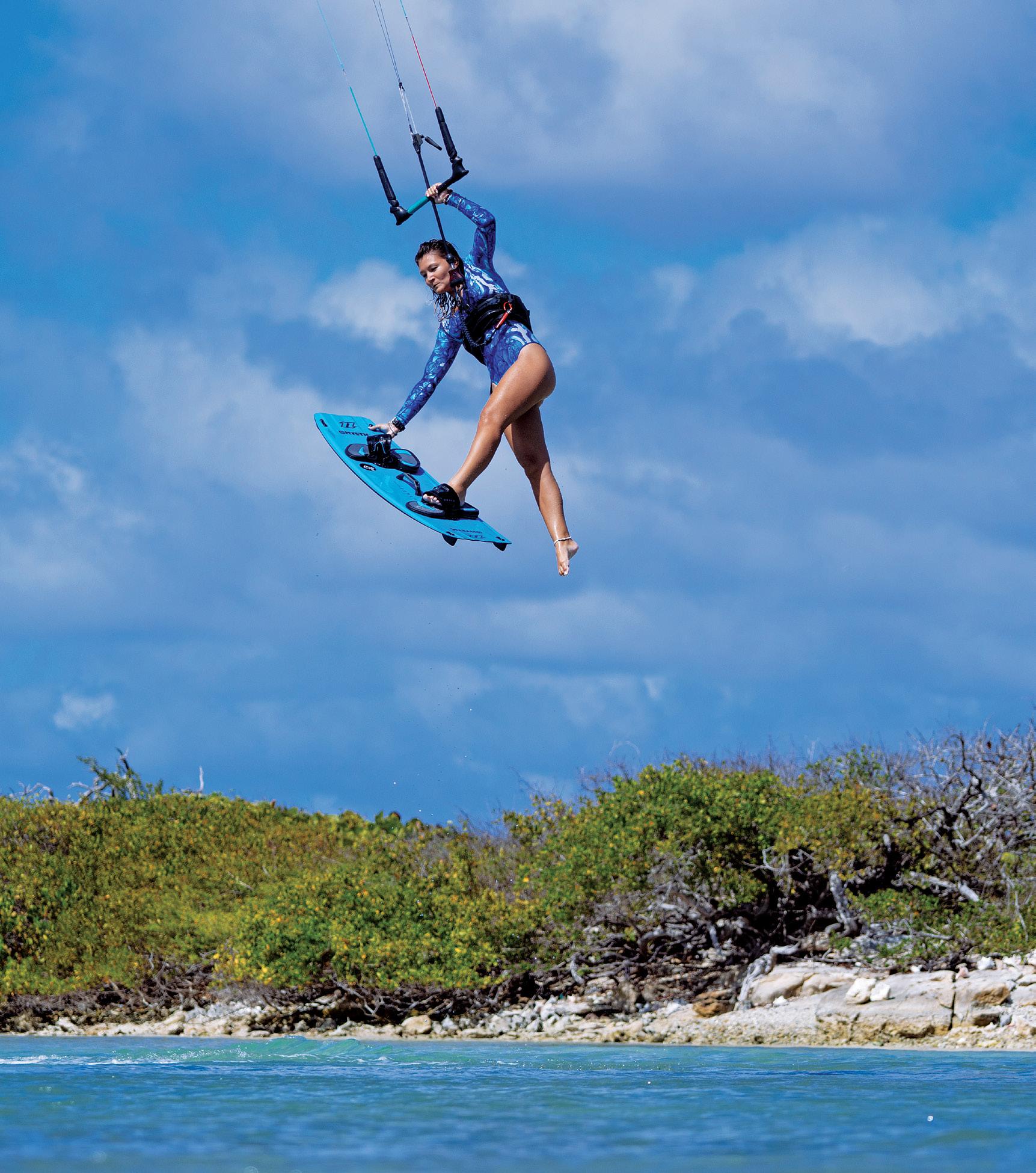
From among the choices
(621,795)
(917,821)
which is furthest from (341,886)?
(917,821)

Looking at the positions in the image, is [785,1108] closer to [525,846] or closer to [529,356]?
[529,356]

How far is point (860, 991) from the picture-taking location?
1481 cm

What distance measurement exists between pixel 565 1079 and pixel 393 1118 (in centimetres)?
255

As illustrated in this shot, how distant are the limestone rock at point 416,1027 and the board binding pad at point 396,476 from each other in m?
9.19

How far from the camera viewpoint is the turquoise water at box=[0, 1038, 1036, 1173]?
7.29 meters

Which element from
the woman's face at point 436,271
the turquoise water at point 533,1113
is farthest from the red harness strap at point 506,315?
the turquoise water at point 533,1113

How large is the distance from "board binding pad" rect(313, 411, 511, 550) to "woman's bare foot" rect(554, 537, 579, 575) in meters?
0.48

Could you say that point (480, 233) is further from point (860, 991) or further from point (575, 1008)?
point (575, 1008)

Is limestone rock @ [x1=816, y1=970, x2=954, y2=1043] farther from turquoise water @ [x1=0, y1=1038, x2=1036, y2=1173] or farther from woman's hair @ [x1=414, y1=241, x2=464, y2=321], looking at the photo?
woman's hair @ [x1=414, y1=241, x2=464, y2=321]

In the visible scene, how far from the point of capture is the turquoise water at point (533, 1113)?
7.29 m

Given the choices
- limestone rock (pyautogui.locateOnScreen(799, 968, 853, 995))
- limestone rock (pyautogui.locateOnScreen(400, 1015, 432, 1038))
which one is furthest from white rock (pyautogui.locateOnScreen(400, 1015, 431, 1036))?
limestone rock (pyautogui.locateOnScreen(799, 968, 853, 995))

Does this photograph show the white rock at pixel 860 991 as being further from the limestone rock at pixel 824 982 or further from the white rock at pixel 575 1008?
the white rock at pixel 575 1008

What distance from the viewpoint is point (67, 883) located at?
68.4 ft

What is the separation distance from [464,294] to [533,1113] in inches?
186
